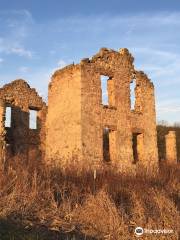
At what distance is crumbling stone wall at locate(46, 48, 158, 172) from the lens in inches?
679

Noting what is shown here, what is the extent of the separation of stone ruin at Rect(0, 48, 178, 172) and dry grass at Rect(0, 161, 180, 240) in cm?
604

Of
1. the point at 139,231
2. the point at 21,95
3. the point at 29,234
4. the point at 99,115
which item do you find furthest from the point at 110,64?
the point at 29,234

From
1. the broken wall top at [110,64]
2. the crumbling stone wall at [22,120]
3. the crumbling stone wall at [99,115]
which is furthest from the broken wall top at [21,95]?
the broken wall top at [110,64]

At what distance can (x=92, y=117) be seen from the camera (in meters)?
17.5

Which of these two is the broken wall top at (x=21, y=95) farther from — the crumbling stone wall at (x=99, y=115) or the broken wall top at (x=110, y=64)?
the broken wall top at (x=110, y=64)

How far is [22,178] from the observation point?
902 centimetres

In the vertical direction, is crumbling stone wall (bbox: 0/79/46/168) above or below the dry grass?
above

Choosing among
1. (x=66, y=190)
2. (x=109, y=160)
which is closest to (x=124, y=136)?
(x=109, y=160)

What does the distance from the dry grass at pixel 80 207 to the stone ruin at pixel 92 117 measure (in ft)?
19.8

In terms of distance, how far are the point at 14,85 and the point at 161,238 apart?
1669cm

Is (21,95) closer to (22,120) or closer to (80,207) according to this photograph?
(22,120)

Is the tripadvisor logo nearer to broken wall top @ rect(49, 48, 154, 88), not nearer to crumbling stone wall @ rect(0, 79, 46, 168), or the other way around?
broken wall top @ rect(49, 48, 154, 88)

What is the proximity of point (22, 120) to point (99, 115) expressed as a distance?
5.48 metres

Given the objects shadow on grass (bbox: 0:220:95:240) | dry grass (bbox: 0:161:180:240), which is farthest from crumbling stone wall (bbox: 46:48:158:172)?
shadow on grass (bbox: 0:220:95:240)
